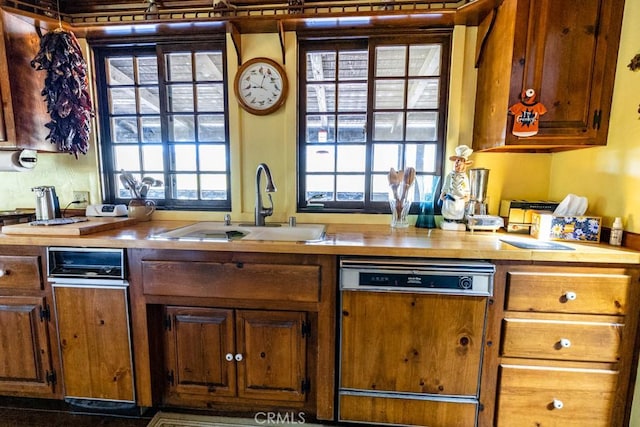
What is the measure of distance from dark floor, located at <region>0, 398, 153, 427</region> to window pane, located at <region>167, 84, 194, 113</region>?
189 cm

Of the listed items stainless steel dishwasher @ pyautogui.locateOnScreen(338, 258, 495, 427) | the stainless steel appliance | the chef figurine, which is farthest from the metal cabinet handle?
the stainless steel appliance

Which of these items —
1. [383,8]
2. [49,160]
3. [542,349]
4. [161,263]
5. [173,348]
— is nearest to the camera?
[542,349]

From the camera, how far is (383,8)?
177cm

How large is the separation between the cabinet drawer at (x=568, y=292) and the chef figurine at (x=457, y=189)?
0.53 meters

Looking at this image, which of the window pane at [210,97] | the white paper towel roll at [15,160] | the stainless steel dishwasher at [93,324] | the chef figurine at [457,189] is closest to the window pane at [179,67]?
the window pane at [210,97]

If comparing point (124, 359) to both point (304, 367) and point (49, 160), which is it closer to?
point (304, 367)

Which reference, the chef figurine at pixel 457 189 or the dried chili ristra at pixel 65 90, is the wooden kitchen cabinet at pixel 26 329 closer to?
the dried chili ristra at pixel 65 90

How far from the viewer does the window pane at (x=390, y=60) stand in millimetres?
1880

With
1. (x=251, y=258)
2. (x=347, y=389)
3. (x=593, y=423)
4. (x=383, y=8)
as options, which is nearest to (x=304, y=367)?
(x=347, y=389)

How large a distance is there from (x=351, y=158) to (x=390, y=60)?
671 mm

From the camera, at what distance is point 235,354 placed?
1.51m

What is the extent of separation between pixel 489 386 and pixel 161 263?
1.69m

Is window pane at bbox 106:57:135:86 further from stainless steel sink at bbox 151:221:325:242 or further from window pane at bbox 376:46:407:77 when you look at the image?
window pane at bbox 376:46:407:77

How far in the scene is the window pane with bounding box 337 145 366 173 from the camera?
78.5 inches
